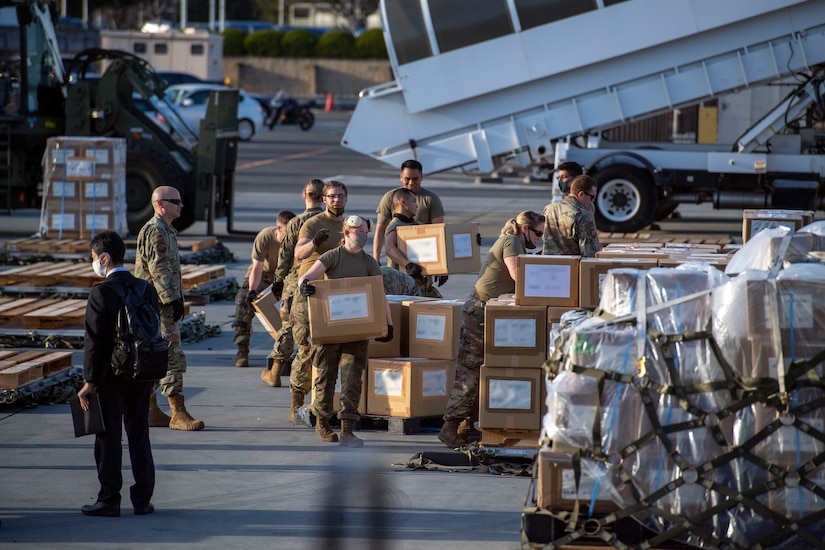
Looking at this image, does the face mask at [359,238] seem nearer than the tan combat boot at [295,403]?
Yes

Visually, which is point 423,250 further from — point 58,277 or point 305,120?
point 305,120

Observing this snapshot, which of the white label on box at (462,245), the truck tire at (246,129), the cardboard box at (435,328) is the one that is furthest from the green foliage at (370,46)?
the cardboard box at (435,328)

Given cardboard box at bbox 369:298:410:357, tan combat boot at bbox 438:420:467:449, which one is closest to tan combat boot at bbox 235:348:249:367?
cardboard box at bbox 369:298:410:357

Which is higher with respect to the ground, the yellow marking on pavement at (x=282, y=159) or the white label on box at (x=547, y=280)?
the yellow marking on pavement at (x=282, y=159)

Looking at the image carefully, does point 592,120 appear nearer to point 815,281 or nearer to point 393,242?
point 393,242

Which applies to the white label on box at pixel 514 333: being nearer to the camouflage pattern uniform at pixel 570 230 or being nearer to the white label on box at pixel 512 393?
the white label on box at pixel 512 393

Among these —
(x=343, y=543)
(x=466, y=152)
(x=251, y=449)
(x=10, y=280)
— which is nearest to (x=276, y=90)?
(x=466, y=152)

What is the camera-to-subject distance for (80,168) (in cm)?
1752

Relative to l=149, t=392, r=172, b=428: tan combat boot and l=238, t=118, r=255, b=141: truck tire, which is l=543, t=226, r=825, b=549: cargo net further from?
l=238, t=118, r=255, b=141: truck tire

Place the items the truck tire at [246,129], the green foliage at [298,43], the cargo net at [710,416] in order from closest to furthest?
the cargo net at [710,416]
the truck tire at [246,129]
the green foliage at [298,43]

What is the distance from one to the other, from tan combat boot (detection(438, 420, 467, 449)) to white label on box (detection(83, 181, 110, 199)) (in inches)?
385

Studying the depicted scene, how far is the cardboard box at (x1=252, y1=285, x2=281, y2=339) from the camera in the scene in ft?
38.5

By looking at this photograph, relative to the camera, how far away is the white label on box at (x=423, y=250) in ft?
39.1

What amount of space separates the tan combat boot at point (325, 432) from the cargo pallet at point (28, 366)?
2.62 metres
